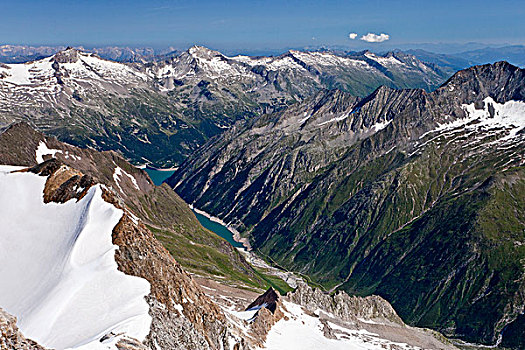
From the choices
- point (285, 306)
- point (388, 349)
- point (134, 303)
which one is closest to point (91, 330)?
point (134, 303)

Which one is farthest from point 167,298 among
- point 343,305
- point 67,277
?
point 343,305

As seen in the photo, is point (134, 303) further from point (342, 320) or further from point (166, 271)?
point (342, 320)

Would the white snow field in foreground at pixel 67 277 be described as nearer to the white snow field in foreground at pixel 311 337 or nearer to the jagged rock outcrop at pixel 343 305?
the white snow field in foreground at pixel 311 337

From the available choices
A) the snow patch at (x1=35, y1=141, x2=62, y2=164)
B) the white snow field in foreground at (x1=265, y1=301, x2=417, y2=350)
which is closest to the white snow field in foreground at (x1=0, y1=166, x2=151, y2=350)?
the white snow field in foreground at (x1=265, y1=301, x2=417, y2=350)

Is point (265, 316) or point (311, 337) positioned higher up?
point (265, 316)

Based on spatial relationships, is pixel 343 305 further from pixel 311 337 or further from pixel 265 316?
pixel 265 316

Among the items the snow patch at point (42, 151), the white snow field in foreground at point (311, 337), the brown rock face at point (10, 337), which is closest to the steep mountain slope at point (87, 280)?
the brown rock face at point (10, 337)
